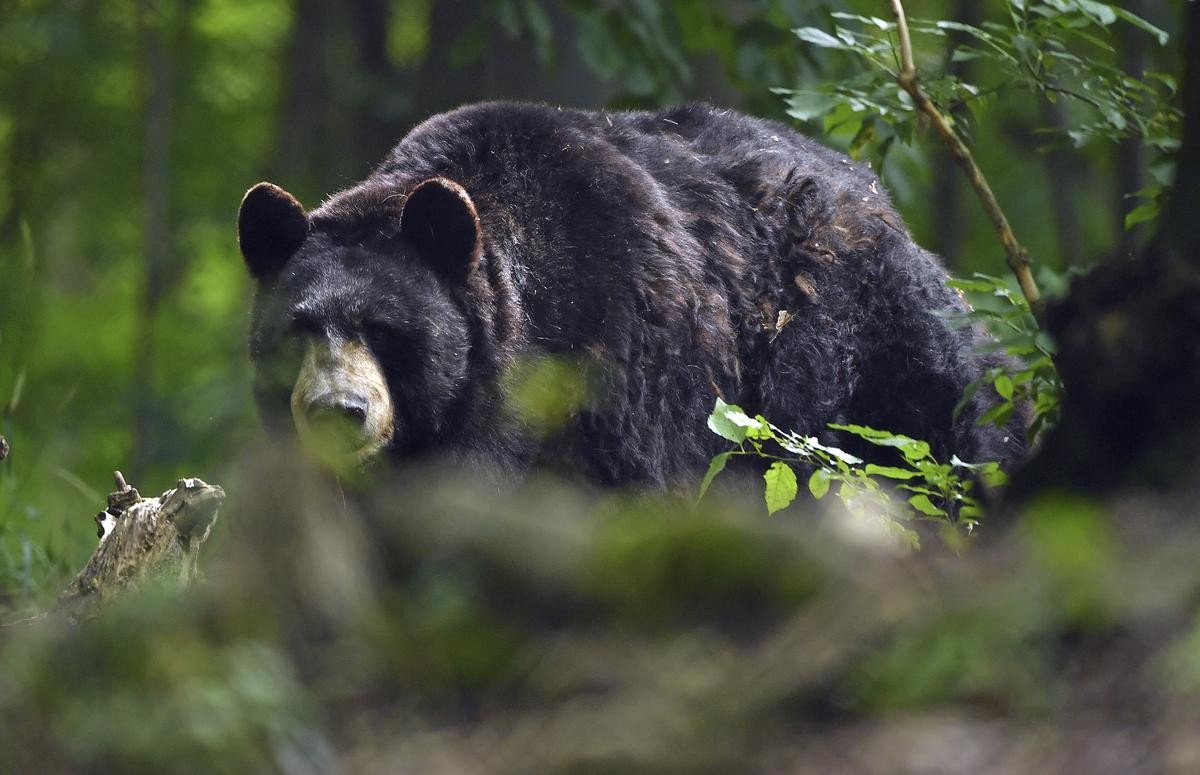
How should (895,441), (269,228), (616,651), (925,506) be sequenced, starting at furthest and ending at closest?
(269,228)
(925,506)
(895,441)
(616,651)

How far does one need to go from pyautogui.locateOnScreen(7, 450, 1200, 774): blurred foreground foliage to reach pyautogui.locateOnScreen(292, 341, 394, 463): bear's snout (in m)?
2.87

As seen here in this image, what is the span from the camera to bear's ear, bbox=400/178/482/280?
560 centimetres

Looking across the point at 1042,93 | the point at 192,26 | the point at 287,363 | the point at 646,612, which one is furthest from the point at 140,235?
the point at 646,612

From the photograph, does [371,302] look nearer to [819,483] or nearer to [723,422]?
[723,422]

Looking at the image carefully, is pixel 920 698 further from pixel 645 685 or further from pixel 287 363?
pixel 287 363

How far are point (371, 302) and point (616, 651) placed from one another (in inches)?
147

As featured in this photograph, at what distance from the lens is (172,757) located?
1.92 m

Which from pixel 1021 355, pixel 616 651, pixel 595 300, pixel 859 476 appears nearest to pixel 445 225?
pixel 595 300

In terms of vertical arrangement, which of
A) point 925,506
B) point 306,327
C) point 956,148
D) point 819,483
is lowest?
point 306,327

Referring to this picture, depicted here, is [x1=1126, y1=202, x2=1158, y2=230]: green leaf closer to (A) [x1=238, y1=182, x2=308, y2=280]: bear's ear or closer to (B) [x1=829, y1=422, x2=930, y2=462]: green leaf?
(B) [x1=829, y1=422, x2=930, y2=462]: green leaf

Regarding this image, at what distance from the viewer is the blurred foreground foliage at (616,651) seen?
1.91 m

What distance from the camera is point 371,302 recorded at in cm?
563

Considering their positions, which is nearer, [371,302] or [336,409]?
[336,409]

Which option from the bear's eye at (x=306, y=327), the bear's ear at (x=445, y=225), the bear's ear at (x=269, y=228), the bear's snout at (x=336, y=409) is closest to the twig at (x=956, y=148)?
the bear's ear at (x=445, y=225)
